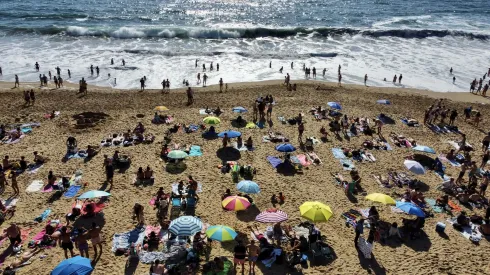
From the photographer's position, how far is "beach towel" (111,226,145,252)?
38.8ft

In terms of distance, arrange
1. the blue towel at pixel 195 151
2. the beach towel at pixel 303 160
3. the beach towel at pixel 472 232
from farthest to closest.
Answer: the blue towel at pixel 195 151 → the beach towel at pixel 303 160 → the beach towel at pixel 472 232

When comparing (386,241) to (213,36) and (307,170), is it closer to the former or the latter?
(307,170)

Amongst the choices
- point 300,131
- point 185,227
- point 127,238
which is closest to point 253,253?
point 185,227

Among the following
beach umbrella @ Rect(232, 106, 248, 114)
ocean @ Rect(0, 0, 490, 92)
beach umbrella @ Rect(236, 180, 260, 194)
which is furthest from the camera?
ocean @ Rect(0, 0, 490, 92)

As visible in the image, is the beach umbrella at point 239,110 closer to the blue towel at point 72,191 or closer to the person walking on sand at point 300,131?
the person walking on sand at point 300,131

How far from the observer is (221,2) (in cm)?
7025

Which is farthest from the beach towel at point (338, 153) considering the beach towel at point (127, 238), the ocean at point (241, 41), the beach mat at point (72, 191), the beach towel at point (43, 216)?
the ocean at point (241, 41)

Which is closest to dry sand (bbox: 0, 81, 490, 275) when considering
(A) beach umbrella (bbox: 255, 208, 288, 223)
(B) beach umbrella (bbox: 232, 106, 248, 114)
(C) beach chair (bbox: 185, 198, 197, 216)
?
(C) beach chair (bbox: 185, 198, 197, 216)

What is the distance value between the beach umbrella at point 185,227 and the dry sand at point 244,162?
1.10 metres

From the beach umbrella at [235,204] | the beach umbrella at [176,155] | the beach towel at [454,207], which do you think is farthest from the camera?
the beach umbrella at [176,155]

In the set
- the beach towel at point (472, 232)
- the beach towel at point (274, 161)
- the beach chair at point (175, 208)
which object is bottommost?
the beach towel at point (472, 232)

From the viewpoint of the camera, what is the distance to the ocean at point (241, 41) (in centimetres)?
3288

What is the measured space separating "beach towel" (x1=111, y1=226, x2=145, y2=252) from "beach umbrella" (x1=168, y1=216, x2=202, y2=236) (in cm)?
153

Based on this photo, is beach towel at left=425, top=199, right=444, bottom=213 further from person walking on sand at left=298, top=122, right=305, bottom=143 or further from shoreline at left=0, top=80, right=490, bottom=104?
shoreline at left=0, top=80, right=490, bottom=104
